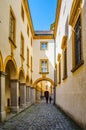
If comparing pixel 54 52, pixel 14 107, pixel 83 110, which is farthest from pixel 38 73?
pixel 83 110

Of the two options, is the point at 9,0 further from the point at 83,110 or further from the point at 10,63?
the point at 83,110

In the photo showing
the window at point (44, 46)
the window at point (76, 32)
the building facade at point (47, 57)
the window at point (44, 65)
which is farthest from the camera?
the window at point (44, 46)

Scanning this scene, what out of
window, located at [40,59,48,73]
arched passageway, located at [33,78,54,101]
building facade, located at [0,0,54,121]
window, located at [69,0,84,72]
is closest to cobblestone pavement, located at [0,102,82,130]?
building facade, located at [0,0,54,121]

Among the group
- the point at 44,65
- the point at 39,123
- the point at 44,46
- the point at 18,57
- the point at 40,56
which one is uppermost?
the point at 44,46

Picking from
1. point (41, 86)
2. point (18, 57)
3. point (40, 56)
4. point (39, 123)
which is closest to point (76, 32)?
point (39, 123)

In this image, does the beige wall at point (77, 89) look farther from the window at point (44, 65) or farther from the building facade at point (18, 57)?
the window at point (44, 65)

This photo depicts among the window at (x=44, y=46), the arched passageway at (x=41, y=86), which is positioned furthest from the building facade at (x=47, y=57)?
the arched passageway at (x=41, y=86)

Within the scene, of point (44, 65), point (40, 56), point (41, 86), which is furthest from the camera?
point (41, 86)

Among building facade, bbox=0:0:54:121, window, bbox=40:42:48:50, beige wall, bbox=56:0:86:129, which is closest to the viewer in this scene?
beige wall, bbox=56:0:86:129

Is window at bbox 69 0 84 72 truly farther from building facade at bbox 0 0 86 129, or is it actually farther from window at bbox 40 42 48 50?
window at bbox 40 42 48 50

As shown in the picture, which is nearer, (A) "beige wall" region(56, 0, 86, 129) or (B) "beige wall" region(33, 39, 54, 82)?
(A) "beige wall" region(56, 0, 86, 129)

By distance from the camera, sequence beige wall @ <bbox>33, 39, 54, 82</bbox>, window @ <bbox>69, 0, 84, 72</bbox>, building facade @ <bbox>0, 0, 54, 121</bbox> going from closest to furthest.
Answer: window @ <bbox>69, 0, 84, 72</bbox> < building facade @ <bbox>0, 0, 54, 121</bbox> < beige wall @ <bbox>33, 39, 54, 82</bbox>

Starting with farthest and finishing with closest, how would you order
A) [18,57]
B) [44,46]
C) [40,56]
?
[44,46], [40,56], [18,57]

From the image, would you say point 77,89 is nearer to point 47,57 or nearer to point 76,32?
point 76,32
